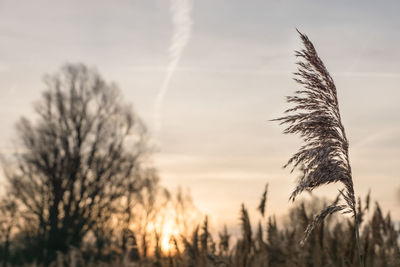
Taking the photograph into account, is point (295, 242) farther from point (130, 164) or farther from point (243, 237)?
point (130, 164)

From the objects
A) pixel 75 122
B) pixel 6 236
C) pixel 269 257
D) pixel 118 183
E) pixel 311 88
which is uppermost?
pixel 75 122

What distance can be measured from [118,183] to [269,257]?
23475mm

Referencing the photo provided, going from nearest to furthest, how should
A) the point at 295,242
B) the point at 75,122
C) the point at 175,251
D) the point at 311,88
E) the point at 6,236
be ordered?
the point at 311,88 < the point at 295,242 < the point at 175,251 < the point at 6,236 < the point at 75,122

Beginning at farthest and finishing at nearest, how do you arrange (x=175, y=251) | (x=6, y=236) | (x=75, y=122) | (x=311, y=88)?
(x=75, y=122), (x=6, y=236), (x=175, y=251), (x=311, y=88)

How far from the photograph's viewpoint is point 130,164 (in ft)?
93.5

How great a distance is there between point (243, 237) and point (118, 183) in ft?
76.7

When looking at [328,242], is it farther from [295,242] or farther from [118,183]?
[118,183]

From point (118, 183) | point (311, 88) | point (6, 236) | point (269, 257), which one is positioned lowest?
point (269, 257)

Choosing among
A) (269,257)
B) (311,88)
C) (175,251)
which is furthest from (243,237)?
(311,88)

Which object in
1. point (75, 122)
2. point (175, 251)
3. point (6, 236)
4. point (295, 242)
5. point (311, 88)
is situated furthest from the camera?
point (75, 122)

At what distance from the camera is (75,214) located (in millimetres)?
26344

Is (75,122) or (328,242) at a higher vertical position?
(75,122)

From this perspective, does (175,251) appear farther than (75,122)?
No

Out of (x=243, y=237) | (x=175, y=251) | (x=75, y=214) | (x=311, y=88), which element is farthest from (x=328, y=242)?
(x=75, y=214)
